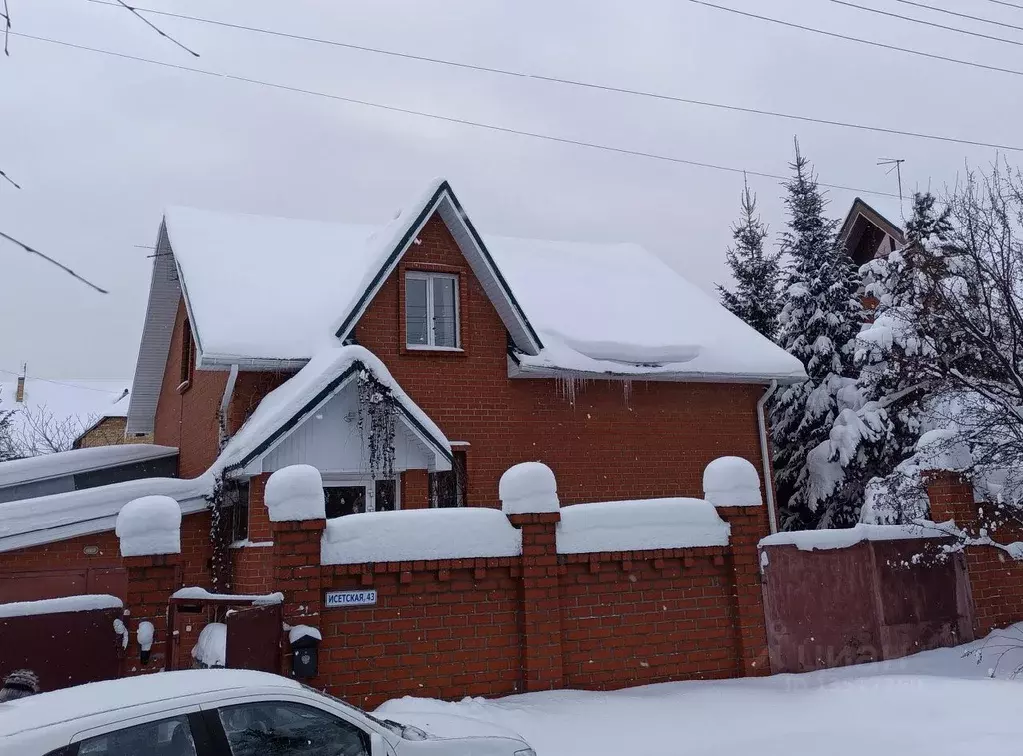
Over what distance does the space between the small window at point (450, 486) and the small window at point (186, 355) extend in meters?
5.58

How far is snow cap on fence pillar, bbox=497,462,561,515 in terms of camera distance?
7.48m

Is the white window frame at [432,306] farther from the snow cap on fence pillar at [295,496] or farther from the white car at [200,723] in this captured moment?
the white car at [200,723]

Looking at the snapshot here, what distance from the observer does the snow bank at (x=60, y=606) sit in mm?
6211

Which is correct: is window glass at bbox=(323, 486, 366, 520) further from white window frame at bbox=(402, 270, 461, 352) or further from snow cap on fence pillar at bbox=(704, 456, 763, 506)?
snow cap on fence pillar at bbox=(704, 456, 763, 506)

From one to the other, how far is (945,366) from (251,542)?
Answer: 8891 millimetres

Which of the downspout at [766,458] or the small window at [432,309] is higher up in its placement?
the small window at [432,309]

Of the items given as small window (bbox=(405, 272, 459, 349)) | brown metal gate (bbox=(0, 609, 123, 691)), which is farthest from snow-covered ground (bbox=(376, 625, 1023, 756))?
small window (bbox=(405, 272, 459, 349))

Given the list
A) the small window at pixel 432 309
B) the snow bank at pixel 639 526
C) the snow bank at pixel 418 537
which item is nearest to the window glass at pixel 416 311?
the small window at pixel 432 309

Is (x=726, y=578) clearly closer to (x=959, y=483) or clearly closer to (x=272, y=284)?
(x=959, y=483)

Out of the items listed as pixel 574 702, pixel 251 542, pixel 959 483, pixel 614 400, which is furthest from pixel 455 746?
pixel 614 400

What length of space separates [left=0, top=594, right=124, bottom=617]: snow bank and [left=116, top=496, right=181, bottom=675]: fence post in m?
0.23

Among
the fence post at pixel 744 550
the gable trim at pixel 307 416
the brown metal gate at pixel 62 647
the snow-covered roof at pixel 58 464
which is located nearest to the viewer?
the brown metal gate at pixel 62 647

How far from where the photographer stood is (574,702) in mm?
7008

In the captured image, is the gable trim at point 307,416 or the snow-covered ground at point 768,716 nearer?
the snow-covered ground at point 768,716
